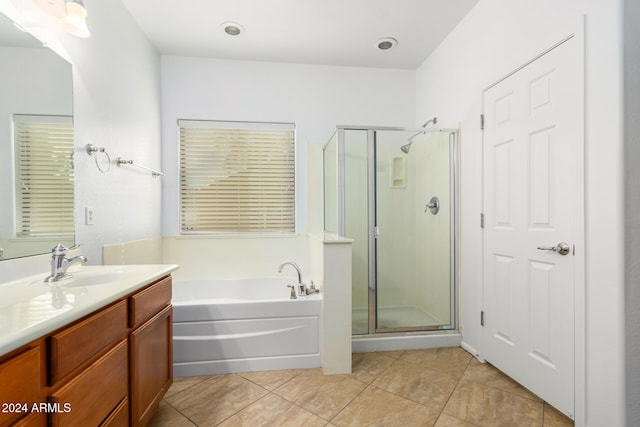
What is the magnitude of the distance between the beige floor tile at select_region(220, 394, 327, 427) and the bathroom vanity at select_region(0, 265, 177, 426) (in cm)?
44

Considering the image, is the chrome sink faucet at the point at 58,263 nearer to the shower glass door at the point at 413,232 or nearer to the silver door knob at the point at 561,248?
the shower glass door at the point at 413,232

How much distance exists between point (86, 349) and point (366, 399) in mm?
1462

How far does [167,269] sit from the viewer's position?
5.29 feet

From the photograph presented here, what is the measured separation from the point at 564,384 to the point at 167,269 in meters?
2.17

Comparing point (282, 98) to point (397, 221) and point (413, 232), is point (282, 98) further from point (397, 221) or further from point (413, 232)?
point (413, 232)

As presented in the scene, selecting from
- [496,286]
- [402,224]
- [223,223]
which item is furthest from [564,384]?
[223,223]

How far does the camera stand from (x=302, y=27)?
249 cm

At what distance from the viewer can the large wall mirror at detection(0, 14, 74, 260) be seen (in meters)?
1.25

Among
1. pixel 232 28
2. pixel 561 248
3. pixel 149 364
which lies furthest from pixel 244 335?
pixel 232 28

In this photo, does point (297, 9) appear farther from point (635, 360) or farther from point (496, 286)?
point (635, 360)

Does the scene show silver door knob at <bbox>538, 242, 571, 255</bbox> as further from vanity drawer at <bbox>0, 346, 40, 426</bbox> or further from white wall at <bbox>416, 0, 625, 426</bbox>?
vanity drawer at <bbox>0, 346, 40, 426</bbox>

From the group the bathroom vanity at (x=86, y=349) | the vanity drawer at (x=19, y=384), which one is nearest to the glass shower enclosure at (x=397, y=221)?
the bathroom vanity at (x=86, y=349)

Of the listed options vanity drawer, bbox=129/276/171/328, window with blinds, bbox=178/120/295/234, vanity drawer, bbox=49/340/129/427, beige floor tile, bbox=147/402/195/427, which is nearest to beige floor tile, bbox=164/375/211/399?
beige floor tile, bbox=147/402/195/427

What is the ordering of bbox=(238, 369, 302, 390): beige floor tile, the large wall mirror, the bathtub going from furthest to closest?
the bathtub
bbox=(238, 369, 302, 390): beige floor tile
the large wall mirror
